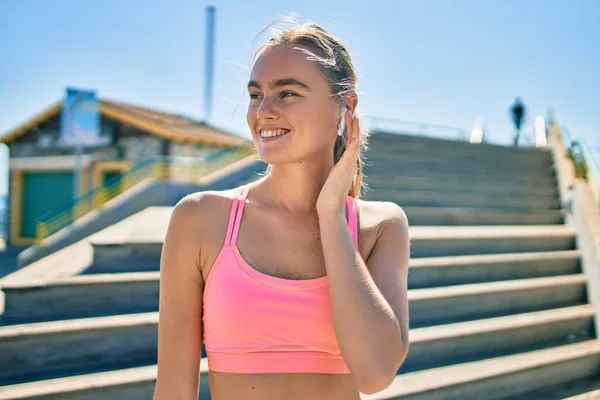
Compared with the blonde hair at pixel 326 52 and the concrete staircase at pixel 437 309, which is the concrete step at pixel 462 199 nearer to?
the concrete staircase at pixel 437 309

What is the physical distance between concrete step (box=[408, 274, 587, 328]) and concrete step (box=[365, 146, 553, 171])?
9.99 ft

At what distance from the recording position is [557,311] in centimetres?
501

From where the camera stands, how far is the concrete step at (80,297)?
3.15 meters

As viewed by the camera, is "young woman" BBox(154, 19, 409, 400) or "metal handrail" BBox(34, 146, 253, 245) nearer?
"young woman" BBox(154, 19, 409, 400)

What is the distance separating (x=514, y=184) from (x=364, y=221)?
715 centimetres

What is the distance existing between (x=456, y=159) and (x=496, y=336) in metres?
4.77

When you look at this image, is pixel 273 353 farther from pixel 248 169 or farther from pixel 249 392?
pixel 248 169

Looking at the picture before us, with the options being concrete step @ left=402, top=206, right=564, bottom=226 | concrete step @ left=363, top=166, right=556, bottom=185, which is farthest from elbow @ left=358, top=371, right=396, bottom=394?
concrete step @ left=363, top=166, right=556, bottom=185

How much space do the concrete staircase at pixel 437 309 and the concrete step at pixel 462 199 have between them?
0.02m

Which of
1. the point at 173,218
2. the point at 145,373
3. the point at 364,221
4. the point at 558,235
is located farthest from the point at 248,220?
the point at 558,235

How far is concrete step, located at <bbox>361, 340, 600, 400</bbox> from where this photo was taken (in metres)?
3.52

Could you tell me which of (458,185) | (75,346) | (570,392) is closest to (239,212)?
(75,346)

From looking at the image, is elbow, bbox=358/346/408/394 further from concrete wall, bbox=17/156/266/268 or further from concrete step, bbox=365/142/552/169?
concrete step, bbox=365/142/552/169

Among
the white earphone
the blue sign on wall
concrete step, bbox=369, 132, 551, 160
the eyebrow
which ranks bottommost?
the white earphone
